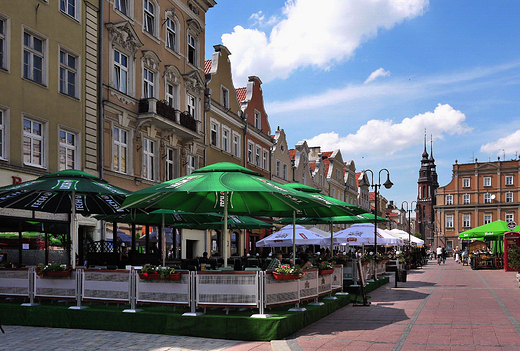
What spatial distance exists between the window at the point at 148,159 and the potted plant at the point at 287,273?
1624 centimetres

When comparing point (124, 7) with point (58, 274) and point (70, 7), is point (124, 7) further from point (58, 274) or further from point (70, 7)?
point (58, 274)

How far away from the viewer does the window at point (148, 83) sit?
Result: 1015 inches

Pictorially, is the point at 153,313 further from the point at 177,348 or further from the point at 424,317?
the point at 424,317

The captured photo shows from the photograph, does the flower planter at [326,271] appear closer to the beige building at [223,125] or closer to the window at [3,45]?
the window at [3,45]

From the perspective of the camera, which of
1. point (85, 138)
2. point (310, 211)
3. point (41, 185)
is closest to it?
point (41, 185)

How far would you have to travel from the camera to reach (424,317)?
38.8 feet

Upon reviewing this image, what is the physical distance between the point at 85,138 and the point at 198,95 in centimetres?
1086

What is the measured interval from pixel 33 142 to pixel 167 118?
8.25 metres

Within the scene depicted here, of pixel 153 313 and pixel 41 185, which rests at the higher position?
pixel 41 185

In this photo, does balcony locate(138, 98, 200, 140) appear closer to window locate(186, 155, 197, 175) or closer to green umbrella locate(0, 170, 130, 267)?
window locate(186, 155, 197, 175)

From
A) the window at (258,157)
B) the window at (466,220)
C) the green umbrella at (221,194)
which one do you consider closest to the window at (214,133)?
the window at (258,157)

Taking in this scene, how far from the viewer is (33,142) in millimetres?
18672

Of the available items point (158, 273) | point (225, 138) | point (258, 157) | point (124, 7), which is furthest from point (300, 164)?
point (158, 273)

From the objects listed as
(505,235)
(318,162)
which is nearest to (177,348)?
(505,235)
